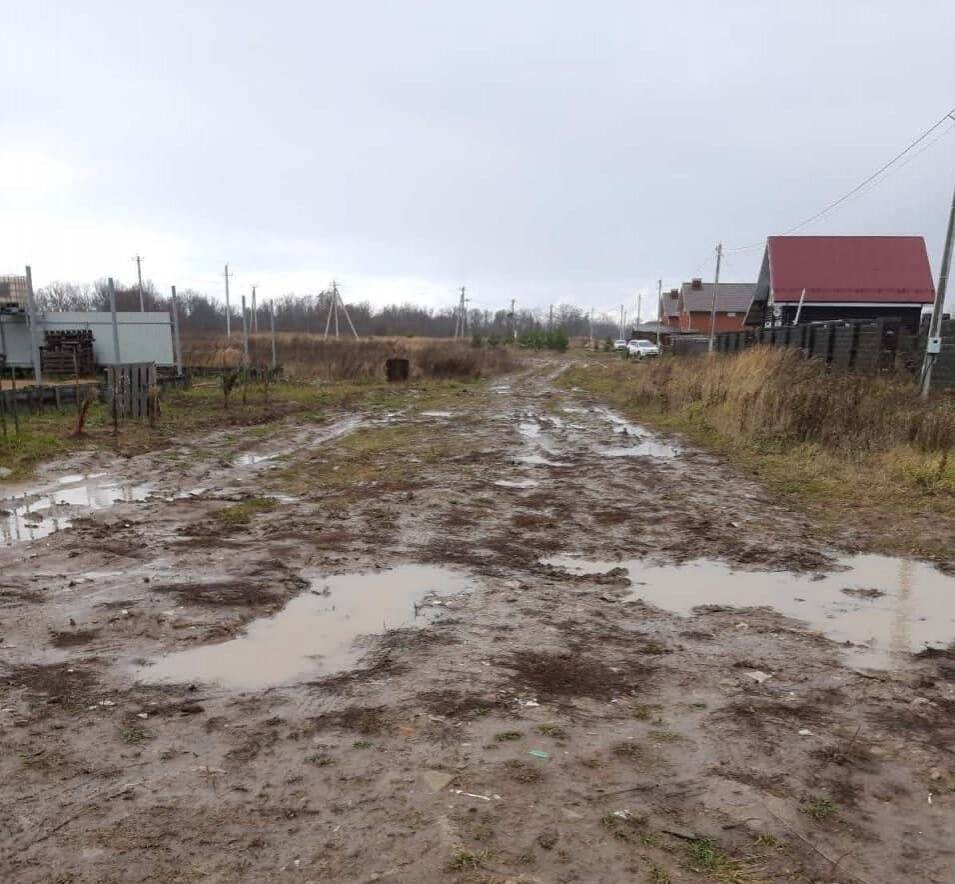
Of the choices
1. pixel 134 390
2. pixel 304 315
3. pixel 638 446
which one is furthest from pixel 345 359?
pixel 304 315

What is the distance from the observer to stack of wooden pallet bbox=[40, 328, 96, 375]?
21625 mm

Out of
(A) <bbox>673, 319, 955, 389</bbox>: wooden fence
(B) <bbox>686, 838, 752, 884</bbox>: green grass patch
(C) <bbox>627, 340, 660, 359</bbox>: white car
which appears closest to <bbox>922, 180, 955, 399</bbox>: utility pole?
(A) <bbox>673, 319, 955, 389</bbox>: wooden fence

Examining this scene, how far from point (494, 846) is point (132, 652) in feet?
8.43

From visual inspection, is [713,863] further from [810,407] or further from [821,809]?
[810,407]

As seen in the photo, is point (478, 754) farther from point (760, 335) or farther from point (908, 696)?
point (760, 335)

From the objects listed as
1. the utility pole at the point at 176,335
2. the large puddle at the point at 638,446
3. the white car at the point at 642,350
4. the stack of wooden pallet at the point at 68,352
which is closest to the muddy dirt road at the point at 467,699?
the large puddle at the point at 638,446

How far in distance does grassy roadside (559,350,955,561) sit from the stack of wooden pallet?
16832mm

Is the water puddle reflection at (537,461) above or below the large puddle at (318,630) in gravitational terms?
below

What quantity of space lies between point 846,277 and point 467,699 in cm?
3389

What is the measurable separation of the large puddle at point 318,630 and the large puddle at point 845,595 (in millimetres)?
1266

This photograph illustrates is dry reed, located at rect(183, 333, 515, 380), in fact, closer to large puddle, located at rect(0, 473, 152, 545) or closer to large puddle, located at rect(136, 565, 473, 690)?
large puddle, located at rect(0, 473, 152, 545)

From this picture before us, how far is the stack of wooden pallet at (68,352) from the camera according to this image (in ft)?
70.9

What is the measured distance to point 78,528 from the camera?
22.5 feet

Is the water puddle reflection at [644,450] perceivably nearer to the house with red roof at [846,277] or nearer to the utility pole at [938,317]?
the utility pole at [938,317]
